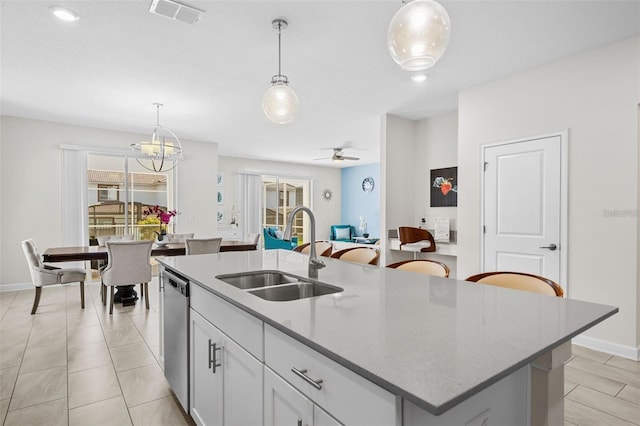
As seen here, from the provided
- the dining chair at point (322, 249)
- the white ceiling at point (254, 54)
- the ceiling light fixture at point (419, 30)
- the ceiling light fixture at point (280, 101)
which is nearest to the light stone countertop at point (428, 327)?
the ceiling light fixture at point (419, 30)

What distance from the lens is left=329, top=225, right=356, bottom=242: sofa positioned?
9906 millimetres

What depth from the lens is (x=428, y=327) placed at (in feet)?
3.46

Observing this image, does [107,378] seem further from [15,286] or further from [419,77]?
[15,286]

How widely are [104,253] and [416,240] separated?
3.88 m

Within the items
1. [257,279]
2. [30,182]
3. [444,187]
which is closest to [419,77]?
[444,187]

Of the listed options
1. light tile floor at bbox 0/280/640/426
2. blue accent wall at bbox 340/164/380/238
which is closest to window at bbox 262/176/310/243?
blue accent wall at bbox 340/164/380/238

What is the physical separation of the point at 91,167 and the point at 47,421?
500 centimetres

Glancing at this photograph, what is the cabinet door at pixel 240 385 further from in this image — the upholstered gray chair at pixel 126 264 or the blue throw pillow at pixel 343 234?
the blue throw pillow at pixel 343 234

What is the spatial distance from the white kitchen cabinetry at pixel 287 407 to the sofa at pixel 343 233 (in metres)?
8.63

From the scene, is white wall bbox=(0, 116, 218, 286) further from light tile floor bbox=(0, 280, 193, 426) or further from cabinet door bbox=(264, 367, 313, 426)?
cabinet door bbox=(264, 367, 313, 426)

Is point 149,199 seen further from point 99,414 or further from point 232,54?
point 99,414

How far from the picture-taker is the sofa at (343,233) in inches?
390

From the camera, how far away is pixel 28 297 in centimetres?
477

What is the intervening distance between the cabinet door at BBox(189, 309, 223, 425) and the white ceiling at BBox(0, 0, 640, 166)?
2.15 meters
